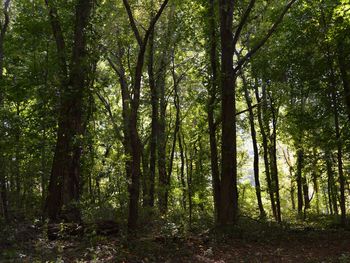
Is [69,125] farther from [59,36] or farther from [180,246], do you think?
[180,246]

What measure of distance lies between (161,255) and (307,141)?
37.1 feet

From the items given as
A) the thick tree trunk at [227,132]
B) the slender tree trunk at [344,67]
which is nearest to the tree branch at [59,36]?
the thick tree trunk at [227,132]

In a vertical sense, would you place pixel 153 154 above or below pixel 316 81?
below

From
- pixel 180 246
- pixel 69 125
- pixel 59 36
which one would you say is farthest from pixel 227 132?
pixel 59 36

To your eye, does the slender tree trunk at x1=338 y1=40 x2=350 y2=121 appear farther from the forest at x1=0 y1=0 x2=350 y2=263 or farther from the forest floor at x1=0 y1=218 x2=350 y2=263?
the forest floor at x1=0 y1=218 x2=350 y2=263

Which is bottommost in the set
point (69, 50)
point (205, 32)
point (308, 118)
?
point (308, 118)

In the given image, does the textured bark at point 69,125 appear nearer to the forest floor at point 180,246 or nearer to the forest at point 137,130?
the forest at point 137,130

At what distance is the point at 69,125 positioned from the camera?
42.9ft

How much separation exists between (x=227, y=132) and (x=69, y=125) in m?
5.53

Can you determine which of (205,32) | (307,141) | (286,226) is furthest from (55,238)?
(307,141)

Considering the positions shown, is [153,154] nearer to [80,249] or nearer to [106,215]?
[106,215]

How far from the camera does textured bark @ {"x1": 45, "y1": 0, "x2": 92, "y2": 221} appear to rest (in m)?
12.8

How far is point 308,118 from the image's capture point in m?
14.8

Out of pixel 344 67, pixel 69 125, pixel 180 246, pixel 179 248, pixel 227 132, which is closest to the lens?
pixel 179 248
